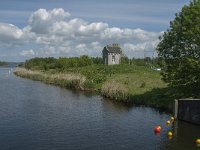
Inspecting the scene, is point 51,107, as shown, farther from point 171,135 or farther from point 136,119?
point 171,135

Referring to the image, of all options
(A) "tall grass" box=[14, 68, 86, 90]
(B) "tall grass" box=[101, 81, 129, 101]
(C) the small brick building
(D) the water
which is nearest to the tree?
(D) the water

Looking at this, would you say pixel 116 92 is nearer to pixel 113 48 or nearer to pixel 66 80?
pixel 66 80

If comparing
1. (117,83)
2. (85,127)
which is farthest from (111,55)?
(85,127)

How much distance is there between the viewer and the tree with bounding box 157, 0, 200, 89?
124ft

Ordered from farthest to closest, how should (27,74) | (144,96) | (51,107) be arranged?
(27,74)
(144,96)
(51,107)

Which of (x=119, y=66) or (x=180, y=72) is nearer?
(x=180, y=72)

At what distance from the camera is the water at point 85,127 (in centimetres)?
2768

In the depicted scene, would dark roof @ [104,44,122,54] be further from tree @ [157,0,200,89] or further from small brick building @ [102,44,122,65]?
tree @ [157,0,200,89]

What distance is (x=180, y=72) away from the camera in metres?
39.7

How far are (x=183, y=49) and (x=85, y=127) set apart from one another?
15.0 metres

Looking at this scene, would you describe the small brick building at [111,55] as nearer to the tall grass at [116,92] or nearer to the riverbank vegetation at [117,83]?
the riverbank vegetation at [117,83]

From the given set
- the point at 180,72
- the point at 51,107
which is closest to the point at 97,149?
the point at 180,72

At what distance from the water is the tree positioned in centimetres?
503

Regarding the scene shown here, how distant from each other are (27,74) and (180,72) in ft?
258
